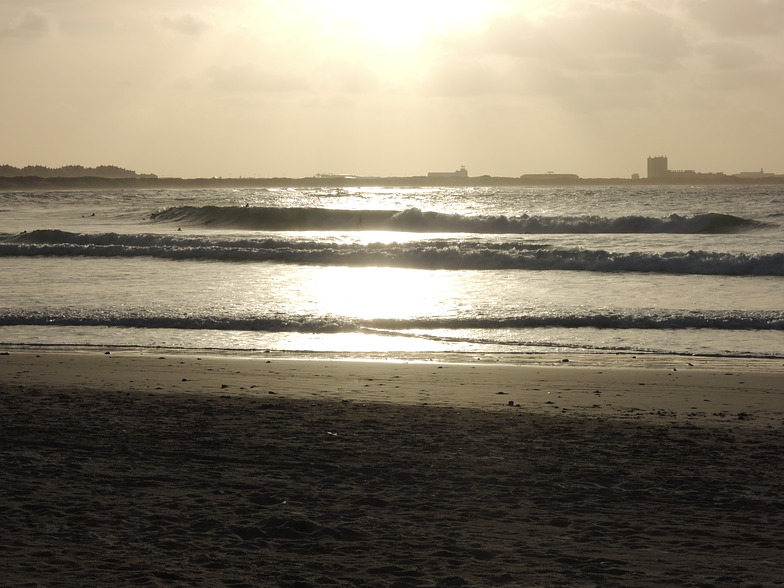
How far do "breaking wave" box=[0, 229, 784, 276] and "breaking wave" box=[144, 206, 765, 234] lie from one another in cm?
1417

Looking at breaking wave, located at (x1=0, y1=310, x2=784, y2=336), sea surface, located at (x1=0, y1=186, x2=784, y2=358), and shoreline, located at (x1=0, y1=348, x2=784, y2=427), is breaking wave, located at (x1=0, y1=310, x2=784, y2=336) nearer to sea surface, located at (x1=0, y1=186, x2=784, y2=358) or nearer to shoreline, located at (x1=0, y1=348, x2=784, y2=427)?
sea surface, located at (x1=0, y1=186, x2=784, y2=358)

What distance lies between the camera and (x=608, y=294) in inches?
774

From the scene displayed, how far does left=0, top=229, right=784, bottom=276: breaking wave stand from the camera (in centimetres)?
2522

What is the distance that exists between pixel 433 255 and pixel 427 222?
21.6m

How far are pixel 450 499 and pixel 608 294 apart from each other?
14.8 metres

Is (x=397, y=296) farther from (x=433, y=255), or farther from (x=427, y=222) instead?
(x=427, y=222)

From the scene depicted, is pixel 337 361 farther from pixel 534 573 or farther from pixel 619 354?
pixel 534 573

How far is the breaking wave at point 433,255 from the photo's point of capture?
2522 centimetres

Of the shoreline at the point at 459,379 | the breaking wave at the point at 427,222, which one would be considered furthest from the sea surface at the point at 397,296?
the breaking wave at the point at 427,222

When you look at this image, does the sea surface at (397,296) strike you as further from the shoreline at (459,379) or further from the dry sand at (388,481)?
the dry sand at (388,481)

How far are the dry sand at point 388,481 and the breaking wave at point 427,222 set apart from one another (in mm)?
35708

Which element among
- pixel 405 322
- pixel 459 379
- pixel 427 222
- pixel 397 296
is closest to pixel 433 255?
pixel 397 296

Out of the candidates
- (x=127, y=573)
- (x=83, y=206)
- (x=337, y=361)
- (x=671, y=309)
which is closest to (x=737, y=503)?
(x=127, y=573)

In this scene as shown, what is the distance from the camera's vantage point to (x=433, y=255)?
92.9ft
